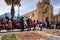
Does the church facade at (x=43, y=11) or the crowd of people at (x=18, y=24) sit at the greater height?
the church facade at (x=43, y=11)

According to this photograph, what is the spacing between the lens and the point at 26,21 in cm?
2480

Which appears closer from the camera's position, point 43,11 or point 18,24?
point 18,24

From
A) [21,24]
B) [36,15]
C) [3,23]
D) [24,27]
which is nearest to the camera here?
[3,23]

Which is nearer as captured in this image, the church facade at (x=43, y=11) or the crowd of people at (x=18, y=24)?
the crowd of people at (x=18, y=24)

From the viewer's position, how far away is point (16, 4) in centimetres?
4503

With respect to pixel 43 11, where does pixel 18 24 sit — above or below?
below

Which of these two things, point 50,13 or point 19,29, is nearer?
point 19,29

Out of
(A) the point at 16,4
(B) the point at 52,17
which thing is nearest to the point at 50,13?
(B) the point at 52,17

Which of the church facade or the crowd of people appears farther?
the church facade

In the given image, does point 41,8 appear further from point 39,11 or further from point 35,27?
point 35,27

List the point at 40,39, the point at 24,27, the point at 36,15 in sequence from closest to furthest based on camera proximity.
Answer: the point at 40,39 → the point at 24,27 → the point at 36,15

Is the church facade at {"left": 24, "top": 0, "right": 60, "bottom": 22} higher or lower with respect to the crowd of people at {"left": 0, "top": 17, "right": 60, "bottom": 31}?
higher

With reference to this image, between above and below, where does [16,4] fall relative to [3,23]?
above

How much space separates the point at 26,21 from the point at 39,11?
164 feet
